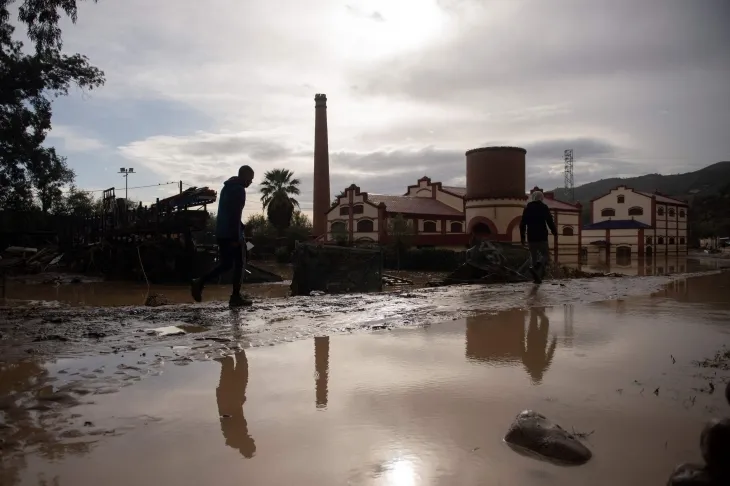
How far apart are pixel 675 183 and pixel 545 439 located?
180 meters

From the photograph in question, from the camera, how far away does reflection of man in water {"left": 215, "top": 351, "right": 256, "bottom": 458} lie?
238 cm

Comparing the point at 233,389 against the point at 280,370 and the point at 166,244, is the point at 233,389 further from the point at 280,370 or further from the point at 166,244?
the point at 166,244

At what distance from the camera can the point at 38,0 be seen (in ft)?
35.2

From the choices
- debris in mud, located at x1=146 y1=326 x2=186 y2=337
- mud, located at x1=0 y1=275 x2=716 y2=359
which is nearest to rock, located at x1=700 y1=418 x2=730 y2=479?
mud, located at x1=0 y1=275 x2=716 y2=359

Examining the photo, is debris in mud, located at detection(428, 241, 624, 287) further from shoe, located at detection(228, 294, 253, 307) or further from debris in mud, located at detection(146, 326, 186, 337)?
debris in mud, located at detection(146, 326, 186, 337)

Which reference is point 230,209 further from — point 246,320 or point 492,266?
point 492,266

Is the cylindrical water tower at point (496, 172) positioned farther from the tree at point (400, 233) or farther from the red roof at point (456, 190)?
the red roof at point (456, 190)

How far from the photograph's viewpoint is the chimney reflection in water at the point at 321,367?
3.03 meters

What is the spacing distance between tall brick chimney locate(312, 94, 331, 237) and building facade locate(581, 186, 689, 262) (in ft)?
76.1

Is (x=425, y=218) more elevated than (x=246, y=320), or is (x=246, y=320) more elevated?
(x=425, y=218)

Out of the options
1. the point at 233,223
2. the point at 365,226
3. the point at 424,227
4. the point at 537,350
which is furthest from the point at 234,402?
the point at 365,226

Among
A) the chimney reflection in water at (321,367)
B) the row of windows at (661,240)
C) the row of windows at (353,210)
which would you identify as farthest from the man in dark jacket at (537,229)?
the row of windows at (661,240)

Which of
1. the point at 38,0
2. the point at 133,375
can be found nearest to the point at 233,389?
the point at 133,375

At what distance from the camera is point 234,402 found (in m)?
2.94
